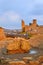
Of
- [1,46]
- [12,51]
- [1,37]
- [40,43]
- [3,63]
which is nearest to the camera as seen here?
[3,63]

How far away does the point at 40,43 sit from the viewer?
174 ft

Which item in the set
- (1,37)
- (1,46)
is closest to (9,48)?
(1,46)

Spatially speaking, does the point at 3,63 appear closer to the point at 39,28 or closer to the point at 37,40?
the point at 37,40

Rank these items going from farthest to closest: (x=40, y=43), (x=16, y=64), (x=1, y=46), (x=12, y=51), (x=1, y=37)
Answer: (x=1, y=37) → (x=40, y=43) → (x=1, y=46) → (x=12, y=51) → (x=16, y=64)

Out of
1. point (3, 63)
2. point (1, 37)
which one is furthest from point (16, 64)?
point (1, 37)

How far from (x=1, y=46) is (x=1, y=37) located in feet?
50.4

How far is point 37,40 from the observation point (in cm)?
5419

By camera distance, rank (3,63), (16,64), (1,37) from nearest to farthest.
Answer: (16,64), (3,63), (1,37)

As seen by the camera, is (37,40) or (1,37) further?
(1,37)

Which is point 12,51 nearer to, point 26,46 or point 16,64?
point 26,46

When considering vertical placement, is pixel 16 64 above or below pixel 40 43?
above

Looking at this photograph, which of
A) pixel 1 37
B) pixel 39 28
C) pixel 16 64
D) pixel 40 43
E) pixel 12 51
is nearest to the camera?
pixel 16 64

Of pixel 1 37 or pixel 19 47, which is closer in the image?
pixel 19 47

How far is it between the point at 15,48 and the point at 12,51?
0.72m
